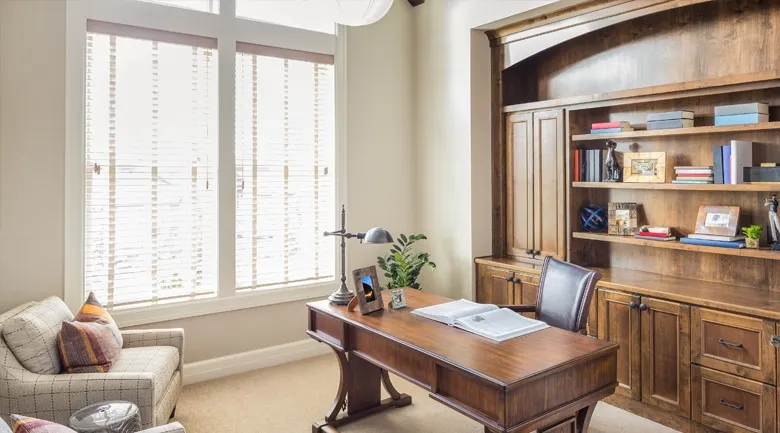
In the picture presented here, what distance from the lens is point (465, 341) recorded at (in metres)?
2.27

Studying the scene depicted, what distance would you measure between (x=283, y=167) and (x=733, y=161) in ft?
9.79

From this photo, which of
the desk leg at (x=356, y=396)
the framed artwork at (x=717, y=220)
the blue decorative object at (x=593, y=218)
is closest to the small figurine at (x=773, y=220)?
the framed artwork at (x=717, y=220)

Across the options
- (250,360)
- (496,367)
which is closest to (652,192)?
(496,367)

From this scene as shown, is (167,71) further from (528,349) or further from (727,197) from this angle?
(727,197)

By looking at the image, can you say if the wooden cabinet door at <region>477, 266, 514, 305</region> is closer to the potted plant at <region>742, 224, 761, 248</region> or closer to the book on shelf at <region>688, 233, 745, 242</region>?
the book on shelf at <region>688, 233, 745, 242</region>

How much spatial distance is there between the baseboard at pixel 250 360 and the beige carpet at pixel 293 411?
0.07 metres

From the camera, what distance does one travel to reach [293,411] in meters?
3.35

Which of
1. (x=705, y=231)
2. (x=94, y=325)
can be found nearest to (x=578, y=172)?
(x=705, y=231)

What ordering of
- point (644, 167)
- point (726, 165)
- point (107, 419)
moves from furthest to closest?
point (644, 167) < point (726, 165) < point (107, 419)

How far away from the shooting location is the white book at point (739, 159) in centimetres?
307

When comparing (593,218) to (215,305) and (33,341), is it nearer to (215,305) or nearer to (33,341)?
(215,305)

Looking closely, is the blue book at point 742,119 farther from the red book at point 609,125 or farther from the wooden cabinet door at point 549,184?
the wooden cabinet door at point 549,184

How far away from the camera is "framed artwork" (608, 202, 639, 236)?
372cm

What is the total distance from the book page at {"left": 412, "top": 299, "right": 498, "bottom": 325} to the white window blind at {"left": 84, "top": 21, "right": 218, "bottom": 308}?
75.2 inches
